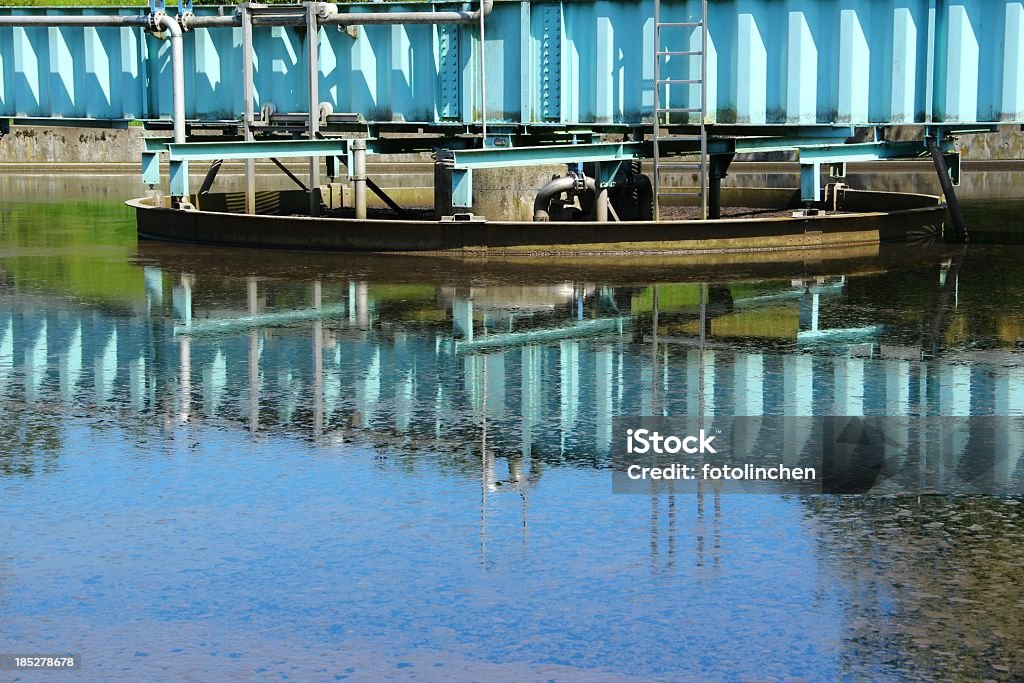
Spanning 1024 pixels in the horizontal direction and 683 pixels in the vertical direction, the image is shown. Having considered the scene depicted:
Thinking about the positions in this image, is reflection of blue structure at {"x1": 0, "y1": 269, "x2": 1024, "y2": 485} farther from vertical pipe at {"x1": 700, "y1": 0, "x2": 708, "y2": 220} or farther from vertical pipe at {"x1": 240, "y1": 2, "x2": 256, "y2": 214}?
vertical pipe at {"x1": 240, "y1": 2, "x2": 256, "y2": 214}

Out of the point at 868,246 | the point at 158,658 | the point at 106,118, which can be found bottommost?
the point at 158,658

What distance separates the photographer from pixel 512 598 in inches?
267

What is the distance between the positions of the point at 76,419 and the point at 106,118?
17.5m

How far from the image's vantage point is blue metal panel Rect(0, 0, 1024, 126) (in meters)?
21.9

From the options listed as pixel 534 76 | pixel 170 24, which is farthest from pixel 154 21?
pixel 534 76

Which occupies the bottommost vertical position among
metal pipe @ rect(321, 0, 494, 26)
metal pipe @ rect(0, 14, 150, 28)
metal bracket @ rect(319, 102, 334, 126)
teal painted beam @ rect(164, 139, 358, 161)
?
teal painted beam @ rect(164, 139, 358, 161)

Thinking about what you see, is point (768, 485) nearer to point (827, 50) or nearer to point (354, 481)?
point (354, 481)

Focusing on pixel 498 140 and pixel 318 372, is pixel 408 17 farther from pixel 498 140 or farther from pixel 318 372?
pixel 318 372

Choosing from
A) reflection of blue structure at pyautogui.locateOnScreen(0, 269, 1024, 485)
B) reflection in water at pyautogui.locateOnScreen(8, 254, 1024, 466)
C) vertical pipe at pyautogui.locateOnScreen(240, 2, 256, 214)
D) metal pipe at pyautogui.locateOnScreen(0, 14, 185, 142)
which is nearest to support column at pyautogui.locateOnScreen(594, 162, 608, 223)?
reflection in water at pyautogui.locateOnScreen(8, 254, 1024, 466)

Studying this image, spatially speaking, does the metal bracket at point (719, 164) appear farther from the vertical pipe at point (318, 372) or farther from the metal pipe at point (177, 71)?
the vertical pipe at point (318, 372)

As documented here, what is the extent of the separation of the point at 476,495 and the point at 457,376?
367 centimetres

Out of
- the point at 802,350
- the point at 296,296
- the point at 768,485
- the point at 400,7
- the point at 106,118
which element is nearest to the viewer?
the point at 768,485

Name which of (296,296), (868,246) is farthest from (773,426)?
(868,246)

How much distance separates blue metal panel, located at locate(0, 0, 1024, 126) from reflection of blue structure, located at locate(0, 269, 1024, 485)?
7.91 m
